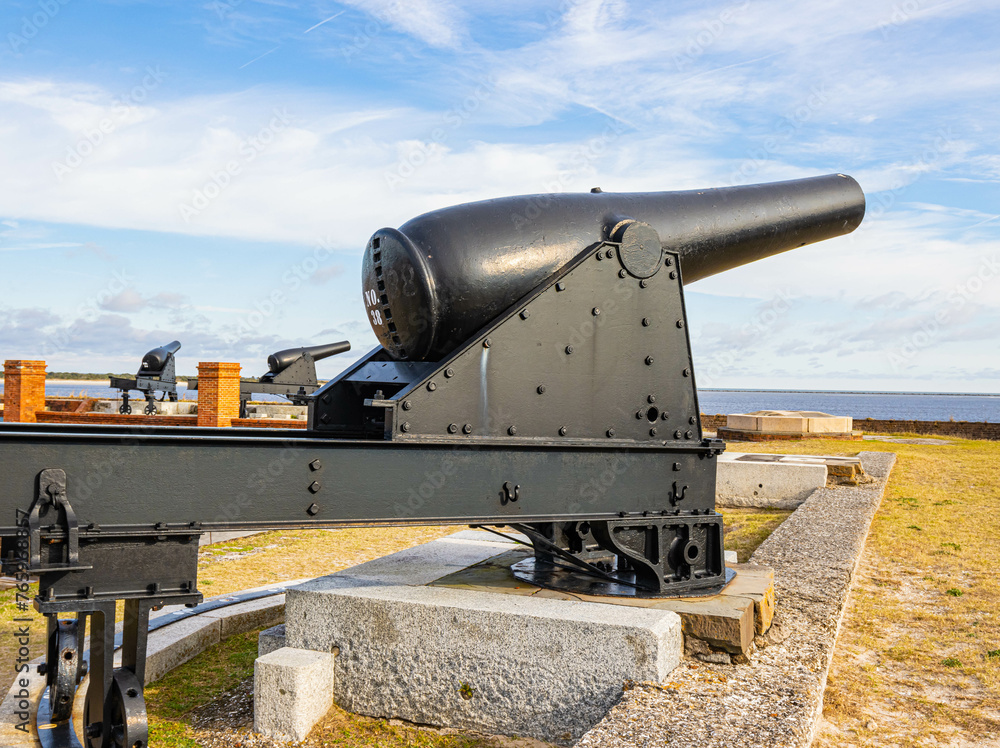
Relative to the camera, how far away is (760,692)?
3.29 metres

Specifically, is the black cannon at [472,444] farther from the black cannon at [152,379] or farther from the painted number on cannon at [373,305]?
the black cannon at [152,379]

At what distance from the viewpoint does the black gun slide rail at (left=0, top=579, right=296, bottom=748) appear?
376cm

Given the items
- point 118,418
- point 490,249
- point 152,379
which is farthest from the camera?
point 152,379

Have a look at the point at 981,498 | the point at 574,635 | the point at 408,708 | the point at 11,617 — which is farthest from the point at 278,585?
the point at 981,498

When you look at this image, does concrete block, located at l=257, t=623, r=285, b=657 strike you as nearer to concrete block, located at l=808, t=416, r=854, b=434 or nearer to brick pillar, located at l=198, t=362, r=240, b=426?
brick pillar, located at l=198, t=362, r=240, b=426

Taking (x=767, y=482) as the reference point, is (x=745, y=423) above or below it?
above

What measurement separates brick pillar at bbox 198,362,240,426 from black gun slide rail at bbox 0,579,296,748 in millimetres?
12013

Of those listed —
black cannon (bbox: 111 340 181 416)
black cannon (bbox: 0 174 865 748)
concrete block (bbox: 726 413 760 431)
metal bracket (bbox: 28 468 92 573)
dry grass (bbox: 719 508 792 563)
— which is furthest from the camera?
concrete block (bbox: 726 413 760 431)

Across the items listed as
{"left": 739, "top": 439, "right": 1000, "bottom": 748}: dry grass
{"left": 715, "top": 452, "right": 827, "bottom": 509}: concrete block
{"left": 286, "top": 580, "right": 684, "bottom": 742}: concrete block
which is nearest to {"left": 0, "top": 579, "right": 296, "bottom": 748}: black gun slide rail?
{"left": 286, "top": 580, "right": 684, "bottom": 742}: concrete block

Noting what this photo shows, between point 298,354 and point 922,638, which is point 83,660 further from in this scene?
point 298,354

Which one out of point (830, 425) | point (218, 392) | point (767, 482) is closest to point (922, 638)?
point (767, 482)

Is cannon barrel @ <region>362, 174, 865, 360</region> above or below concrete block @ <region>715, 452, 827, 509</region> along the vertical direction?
above

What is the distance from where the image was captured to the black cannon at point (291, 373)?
62.3 ft

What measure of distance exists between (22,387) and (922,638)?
18085 millimetres
